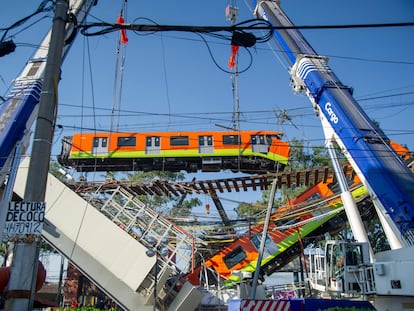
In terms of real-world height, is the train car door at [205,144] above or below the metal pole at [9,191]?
above

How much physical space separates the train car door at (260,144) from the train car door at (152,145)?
7.01 m

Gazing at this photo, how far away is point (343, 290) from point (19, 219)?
9270 millimetres

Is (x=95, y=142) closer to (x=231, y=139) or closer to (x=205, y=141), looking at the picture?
(x=205, y=141)

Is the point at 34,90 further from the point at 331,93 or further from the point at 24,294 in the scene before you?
the point at 331,93

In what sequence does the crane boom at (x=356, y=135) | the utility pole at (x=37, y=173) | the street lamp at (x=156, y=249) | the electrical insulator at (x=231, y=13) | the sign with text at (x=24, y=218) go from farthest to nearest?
the electrical insulator at (x=231, y=13) < the street lamp at (x=156, y=249) < the crane boom at (x=356, y=135) < the sign with text at (x=24, y=218) < the utility pole at (x=37, y=173)

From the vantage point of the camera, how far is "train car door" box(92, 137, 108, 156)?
26.7 m

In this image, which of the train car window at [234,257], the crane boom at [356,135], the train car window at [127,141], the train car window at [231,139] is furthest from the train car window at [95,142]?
the crane boom at [356,135]

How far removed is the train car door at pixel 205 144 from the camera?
26.6m

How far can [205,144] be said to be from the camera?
26.8 metres

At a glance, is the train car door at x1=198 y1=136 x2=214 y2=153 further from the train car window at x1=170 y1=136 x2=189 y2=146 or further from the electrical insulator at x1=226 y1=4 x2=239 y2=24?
the electrical insulator at x1=226 y1=4 x2=239 y2=24

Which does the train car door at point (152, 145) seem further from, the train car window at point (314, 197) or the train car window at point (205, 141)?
the train car window at point (314, 197)

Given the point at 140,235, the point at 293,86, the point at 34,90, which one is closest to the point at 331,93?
the point at 293,86

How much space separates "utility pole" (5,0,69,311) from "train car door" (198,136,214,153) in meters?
20.1

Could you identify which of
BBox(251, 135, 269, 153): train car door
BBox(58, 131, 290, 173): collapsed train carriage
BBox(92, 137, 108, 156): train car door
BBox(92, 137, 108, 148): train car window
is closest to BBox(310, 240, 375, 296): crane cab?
BBox(251, 135, 269, 153): train car door
